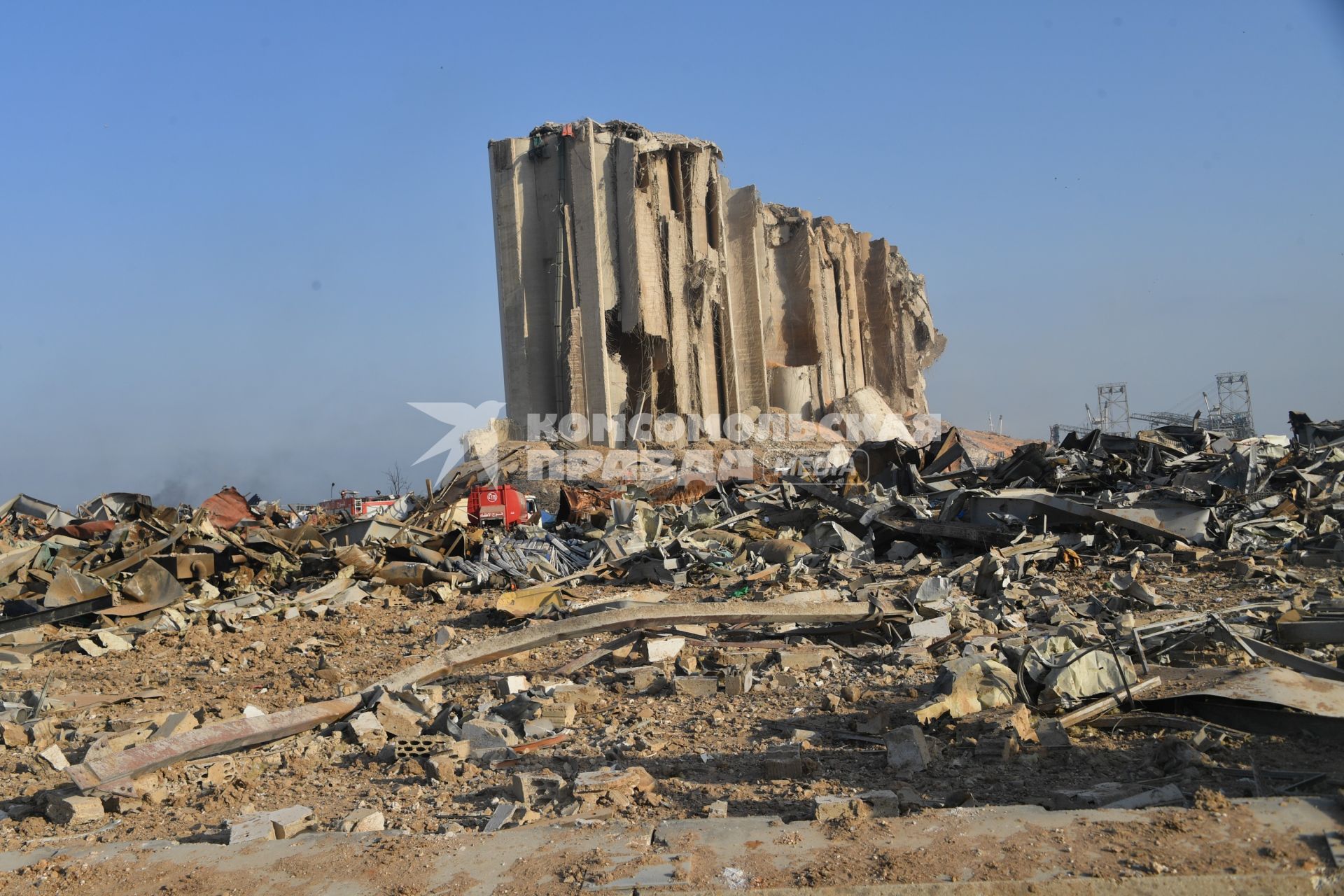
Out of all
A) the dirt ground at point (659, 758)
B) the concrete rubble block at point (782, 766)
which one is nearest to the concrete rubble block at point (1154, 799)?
the dirt ground at point (659, 758)

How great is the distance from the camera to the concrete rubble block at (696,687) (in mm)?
5625

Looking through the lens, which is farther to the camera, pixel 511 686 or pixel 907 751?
pixel 511 686

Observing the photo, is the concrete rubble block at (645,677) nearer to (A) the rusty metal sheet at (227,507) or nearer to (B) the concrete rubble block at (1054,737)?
(B) the concrete rubble block at (1054,737)

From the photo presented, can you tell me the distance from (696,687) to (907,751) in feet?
5.98

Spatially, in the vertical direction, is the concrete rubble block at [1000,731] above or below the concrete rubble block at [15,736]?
above

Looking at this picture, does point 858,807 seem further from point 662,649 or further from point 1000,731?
point 662,649

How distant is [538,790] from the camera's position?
12.9 ft

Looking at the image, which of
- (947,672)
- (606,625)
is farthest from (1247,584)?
(606,625)

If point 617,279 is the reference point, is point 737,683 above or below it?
below

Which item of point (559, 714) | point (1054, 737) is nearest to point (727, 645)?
point (559, 714)

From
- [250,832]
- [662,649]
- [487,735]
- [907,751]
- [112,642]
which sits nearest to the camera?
[250,832]

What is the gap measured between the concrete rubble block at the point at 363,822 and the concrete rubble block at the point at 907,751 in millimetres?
2081

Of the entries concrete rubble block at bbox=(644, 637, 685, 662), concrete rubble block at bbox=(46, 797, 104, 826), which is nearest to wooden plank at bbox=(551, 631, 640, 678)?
concrete rubble block at bbox=(644, 637, 685, 662)

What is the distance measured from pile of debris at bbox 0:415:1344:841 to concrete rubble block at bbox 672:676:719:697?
2cm
